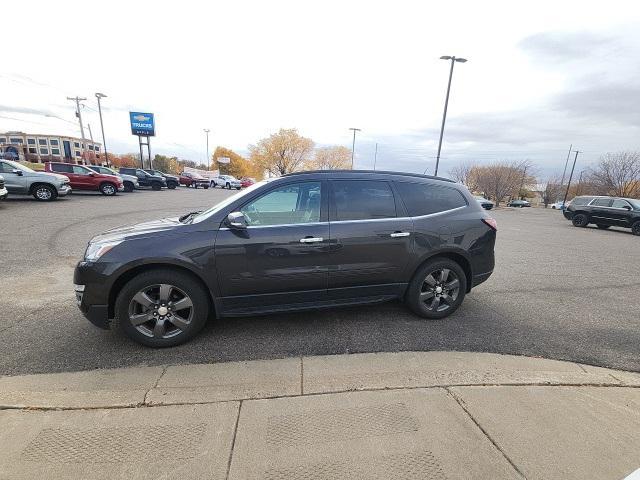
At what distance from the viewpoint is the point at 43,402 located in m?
2.40

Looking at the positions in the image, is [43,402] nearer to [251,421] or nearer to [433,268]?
[251,421]

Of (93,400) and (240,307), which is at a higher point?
Result: (240,307)

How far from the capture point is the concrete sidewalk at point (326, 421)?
192 cm

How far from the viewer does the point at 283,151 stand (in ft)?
197

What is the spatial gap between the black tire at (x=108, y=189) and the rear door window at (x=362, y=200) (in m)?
20.3

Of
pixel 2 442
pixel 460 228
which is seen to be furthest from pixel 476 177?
pixel 2 442

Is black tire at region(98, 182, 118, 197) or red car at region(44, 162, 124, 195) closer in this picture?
red car at region(44, 162, 124, 195)

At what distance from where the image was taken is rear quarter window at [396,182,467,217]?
3787mm

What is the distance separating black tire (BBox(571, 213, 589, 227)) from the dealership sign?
4393cm

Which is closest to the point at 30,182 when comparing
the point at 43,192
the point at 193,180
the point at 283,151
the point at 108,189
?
the point at 43,192

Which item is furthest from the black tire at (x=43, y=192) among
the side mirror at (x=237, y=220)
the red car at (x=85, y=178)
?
the side mirror at (x=237, y=220)

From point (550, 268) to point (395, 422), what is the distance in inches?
245

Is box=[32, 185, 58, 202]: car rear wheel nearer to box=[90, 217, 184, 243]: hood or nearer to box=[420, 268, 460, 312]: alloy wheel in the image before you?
box=[90, 217, 184, 243]: hood

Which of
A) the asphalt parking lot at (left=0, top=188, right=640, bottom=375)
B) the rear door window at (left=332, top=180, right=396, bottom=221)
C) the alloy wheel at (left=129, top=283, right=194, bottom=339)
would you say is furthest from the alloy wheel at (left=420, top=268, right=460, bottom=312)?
the alloy wheel at (left=129, top=283, right=194, bottom=339)
